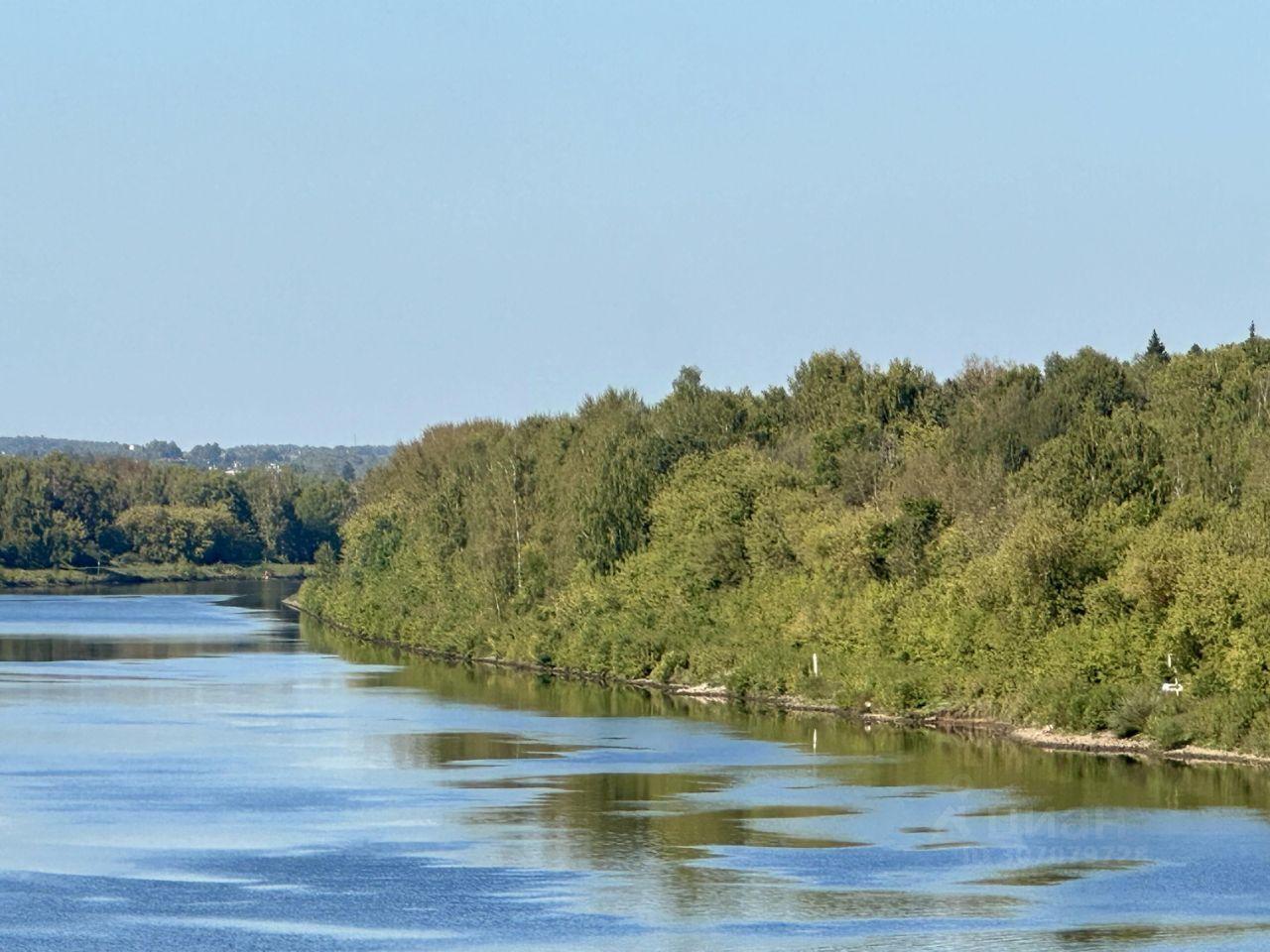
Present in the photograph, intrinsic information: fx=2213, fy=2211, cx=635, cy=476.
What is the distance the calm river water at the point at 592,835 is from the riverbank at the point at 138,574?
118 meters

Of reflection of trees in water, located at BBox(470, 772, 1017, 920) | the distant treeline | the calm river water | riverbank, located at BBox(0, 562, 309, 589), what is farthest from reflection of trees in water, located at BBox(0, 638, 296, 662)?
the distant treeline

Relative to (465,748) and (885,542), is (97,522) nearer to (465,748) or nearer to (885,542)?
(885,542)

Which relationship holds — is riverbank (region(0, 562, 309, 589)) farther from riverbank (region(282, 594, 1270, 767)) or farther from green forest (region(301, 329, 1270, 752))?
riverbank (region(282, 594, 1270, 767))

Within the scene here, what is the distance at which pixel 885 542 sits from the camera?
6625 centimetres

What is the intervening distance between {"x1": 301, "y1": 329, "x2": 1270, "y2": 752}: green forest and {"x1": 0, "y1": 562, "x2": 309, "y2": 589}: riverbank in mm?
67402

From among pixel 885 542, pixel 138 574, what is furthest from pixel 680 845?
pixel 138 574

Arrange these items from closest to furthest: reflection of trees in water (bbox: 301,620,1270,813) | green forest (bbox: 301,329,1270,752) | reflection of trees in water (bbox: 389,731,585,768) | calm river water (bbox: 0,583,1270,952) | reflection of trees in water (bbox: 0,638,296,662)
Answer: calm river water (bbox: 0,583,1270,952), reflection of trees in water (bbox: 301,620,1270,813), reflection of trees in water (bbox: 389,731,585,768), green forest (bbox: 301,329,1270,752), reflection of trees in water (bbox: 0,638,296,662)

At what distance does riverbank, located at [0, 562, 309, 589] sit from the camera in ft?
584

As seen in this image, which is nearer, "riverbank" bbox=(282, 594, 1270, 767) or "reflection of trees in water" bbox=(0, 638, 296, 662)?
"riverbank" bbox=(282, 594, 1270, 767)

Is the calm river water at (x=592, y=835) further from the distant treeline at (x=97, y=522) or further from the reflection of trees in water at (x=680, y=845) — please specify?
the distant treeline at (x=97, y=522)

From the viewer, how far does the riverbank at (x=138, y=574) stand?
178 m

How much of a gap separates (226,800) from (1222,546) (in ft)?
80.4

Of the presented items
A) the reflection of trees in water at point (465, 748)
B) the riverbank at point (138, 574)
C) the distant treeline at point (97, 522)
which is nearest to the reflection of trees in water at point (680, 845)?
the reflection of trees in water at point (465, 748)

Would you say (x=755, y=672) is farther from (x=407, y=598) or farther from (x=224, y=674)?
(x=407, y=598)
